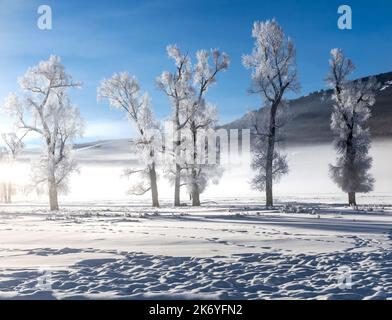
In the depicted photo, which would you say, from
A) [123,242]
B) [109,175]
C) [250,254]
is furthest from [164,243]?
[109,175]

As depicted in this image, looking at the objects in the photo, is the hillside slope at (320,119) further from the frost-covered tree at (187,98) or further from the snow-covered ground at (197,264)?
the snow-covered ground at (197,264)

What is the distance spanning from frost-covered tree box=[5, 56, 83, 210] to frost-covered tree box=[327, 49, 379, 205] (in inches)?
752

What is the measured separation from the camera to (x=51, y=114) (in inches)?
1245

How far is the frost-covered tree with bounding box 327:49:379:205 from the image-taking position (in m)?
32.3

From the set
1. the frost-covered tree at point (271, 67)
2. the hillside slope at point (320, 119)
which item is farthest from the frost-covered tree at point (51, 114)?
the hillside slope at point (320, 119)

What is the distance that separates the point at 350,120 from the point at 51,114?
22.0m

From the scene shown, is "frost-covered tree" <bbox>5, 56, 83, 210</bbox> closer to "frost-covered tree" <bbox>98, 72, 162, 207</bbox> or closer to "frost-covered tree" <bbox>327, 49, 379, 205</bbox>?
"frost-covered tree" <bbox>98, 72, 162, 207</bbox>

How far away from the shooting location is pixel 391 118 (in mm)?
143875

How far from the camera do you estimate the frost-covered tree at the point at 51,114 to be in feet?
103

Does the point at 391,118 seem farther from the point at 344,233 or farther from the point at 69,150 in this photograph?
the point at 344,233

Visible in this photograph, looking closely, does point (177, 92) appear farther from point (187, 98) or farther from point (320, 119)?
point (320, 119)

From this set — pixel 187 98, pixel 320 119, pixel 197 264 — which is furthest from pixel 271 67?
pixel 320 119
